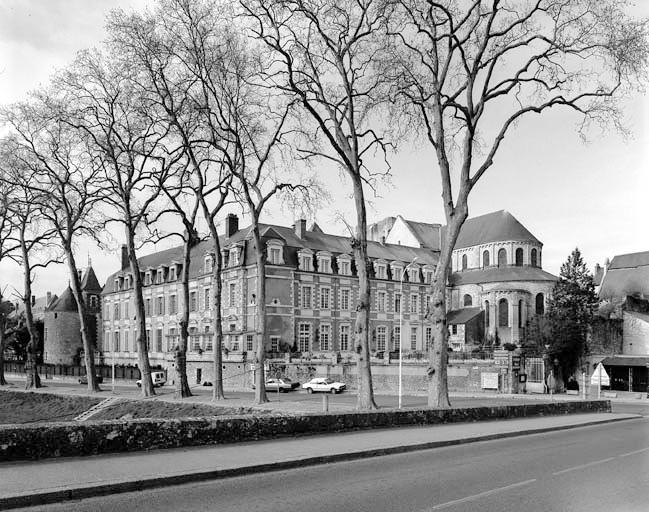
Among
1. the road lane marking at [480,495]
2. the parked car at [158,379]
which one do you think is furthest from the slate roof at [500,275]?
the road lane marking at [480,495]

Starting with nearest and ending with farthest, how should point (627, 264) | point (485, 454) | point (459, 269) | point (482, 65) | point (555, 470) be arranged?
point (555, 470)
point (485, 454)
point (482, 65)
point (627, 264)
point (459, 269)

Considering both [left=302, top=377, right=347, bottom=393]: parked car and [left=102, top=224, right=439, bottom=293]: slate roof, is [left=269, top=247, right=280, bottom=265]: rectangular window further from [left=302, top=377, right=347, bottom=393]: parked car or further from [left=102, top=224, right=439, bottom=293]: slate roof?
[left=302, top=377, right=347, bottom=393]: parked car

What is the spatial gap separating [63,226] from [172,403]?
16.2m

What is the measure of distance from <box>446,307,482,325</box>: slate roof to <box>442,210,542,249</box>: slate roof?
9.78 m

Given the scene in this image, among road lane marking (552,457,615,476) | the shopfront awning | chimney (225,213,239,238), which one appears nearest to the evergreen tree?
the shopfront awning

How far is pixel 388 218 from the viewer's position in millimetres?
97312

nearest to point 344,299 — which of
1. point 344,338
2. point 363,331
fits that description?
point 344,338

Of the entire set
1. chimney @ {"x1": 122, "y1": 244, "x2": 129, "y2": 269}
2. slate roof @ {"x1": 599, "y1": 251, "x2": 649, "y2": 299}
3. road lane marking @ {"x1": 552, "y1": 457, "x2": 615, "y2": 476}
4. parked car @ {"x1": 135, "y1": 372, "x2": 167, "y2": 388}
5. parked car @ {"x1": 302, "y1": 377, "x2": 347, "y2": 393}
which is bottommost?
parked car @ {"x1": 135, "y1": 372, "x2": 167, "y2": 388}

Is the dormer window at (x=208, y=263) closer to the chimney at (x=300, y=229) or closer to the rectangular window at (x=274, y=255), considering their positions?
the rectangular window at (x=274, y=255)

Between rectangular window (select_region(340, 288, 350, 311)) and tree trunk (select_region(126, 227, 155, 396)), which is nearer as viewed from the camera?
tree trunk (select_region(126, 227, 155, 396))

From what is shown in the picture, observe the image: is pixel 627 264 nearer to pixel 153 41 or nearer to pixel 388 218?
pixel 388 218


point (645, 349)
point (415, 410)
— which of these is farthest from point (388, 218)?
point (415, 410)

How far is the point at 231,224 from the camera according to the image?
241 feet

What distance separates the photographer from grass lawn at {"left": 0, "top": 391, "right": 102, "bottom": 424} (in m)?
43.6
